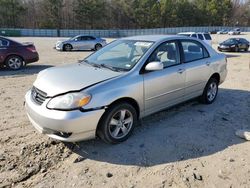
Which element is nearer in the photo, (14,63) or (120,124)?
(120,124)

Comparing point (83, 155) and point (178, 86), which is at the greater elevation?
point (178, 86)

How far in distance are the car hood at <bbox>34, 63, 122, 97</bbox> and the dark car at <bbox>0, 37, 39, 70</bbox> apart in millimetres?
7155

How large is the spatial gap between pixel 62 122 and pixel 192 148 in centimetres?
198

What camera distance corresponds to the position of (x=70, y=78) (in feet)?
12.9

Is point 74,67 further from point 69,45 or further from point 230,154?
point 69,45

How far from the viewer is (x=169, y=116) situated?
524 cm

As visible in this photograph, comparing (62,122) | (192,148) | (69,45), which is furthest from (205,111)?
(69,45)

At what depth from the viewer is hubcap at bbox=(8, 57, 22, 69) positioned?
35.3ft

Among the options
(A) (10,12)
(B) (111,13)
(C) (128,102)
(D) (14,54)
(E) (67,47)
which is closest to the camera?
(C) (128,102)

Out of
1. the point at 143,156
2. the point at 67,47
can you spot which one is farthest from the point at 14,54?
the point at 67,47

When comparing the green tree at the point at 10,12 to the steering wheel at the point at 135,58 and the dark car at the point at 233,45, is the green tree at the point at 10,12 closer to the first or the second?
the dark car at the point at 233,45

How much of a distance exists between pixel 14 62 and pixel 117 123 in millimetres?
8395

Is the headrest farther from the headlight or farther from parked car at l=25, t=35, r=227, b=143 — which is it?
the headlight

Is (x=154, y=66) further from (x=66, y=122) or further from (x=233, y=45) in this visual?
(x=233, y=45)
